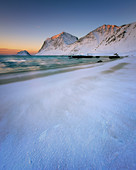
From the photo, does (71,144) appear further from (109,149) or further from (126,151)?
(126,151)

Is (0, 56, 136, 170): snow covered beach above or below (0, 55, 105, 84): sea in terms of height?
above

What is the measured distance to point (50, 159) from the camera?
762 millimetres

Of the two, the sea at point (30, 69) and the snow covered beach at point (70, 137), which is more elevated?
the snow covered beach at point (70, 137)

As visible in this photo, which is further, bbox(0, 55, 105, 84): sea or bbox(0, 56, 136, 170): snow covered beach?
bbox(0, 55, 105, 84): sea

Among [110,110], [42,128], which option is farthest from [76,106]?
[42,128]

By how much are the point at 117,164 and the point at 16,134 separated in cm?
120

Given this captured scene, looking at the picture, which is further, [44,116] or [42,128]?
[44,116]

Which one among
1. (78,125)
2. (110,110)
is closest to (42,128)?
(78,125)

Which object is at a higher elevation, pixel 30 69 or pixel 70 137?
pixel 70 137

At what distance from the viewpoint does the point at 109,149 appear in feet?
2.65

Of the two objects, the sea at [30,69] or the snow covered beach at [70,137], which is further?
the sea at [30,69]

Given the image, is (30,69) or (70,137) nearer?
(70,137)

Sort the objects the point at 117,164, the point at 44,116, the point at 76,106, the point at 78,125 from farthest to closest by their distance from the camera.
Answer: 1. the point at 76,106
2. the point at 44,116
3. the point at 78,125
4. the point at 117,164

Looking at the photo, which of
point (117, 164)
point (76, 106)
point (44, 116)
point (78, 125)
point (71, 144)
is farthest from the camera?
point (76, 106)
